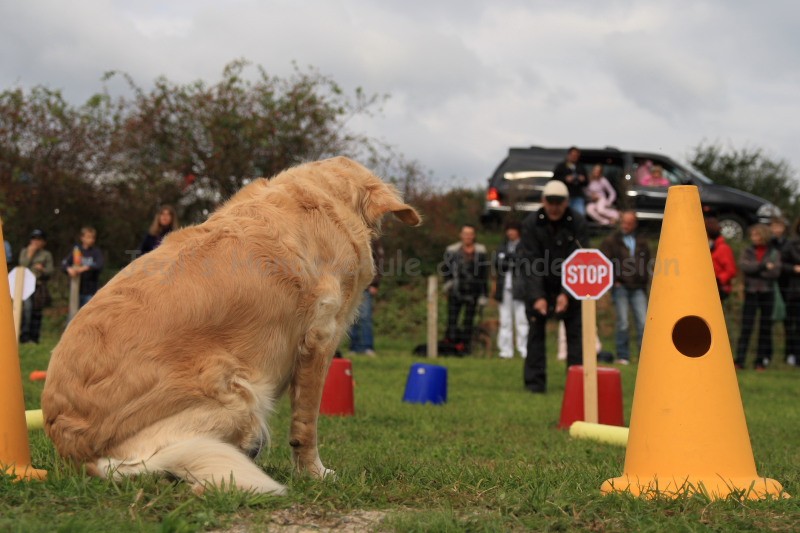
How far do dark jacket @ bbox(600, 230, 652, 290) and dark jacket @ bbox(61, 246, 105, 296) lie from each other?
8.45 metres

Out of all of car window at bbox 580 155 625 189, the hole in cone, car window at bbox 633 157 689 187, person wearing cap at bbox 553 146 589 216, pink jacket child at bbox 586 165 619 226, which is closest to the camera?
the hole in cone

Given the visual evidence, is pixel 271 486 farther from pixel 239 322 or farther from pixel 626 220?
pixel 626 220

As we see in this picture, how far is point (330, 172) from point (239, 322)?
1.23 meters

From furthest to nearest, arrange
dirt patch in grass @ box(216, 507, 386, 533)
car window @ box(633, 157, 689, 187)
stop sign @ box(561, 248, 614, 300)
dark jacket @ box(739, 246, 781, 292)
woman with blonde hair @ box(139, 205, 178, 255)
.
→ car window @ box(633, 157, 689, 187) → dark jacket @ box(739, 246, 781, 292) → woman with blonde hair @ box(139, 205, 178, 255) → stop sign @ box(561, 248, 614, 300) → dirt patch in grass @ box(216, 507, 386, 533)

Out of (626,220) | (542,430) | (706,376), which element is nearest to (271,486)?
(706,376)

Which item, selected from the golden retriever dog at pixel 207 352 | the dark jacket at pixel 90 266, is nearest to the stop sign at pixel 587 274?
the golden retriever dog at pixel 207 352

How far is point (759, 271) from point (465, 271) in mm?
4682

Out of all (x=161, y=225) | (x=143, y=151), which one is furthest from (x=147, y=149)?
(x=161, y=225)

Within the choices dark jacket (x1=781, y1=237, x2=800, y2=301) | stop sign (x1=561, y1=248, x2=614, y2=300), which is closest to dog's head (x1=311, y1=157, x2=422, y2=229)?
stop sign (x1=561, y1=248, x2=614, y2=300)

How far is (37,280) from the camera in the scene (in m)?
14.2

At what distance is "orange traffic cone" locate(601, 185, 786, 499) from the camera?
3744mm

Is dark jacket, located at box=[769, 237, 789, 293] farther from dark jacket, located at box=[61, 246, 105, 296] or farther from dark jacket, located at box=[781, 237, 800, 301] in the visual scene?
dark jacket, located at box=[61, 246, 105, 296]

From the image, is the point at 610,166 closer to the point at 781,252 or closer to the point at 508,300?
the point at 781,252

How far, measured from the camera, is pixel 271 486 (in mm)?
3461
